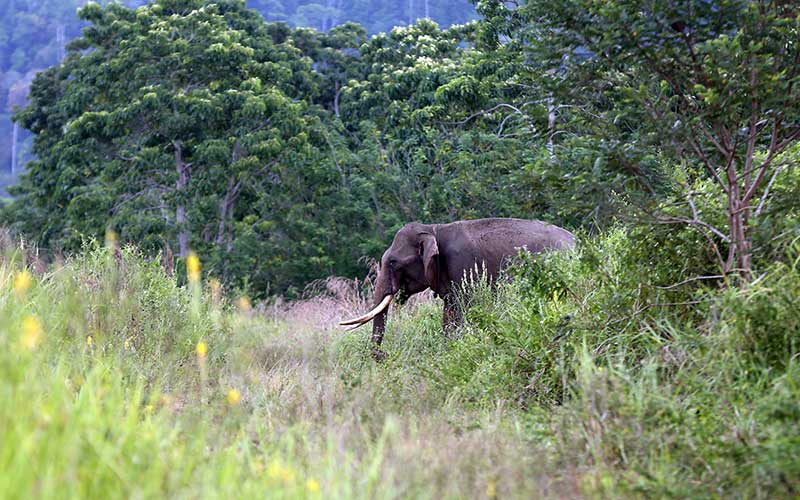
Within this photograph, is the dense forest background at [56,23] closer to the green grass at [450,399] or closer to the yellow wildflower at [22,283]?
the green grass at [450,399]

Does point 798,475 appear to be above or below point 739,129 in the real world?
below

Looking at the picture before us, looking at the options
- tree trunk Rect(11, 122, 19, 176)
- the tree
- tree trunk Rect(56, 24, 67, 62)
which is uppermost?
tree trunk Rect(56, 24, 67, 62)

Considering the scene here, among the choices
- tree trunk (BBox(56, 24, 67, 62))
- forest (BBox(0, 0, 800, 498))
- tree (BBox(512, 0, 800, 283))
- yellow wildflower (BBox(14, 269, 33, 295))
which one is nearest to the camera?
forest (BBox(0, 0, 800, 498))

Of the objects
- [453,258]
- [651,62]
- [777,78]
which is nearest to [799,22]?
[777,78]

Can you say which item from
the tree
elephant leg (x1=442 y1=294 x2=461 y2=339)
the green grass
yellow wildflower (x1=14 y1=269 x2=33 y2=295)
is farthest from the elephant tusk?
the tree

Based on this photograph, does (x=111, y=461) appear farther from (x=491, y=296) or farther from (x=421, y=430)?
(x=491, y=296)

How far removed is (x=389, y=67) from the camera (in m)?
26.7

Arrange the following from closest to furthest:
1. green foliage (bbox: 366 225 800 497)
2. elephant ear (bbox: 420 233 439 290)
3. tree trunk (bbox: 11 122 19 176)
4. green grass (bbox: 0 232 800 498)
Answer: green grass (bbox: 0 232 800 498) → green foliage (bbox: 366 225 800 497) → elephant ear (bbox: 420 233 439 290) → tree trunk (bbox: 11 122 19 176)

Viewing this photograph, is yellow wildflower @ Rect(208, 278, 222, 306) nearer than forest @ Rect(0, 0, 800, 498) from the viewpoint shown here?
No

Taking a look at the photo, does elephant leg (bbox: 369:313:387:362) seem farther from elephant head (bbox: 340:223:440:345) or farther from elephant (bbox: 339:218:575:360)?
elephant head (bbox: 340:223:440:345)

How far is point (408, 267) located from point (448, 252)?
0.56 meters

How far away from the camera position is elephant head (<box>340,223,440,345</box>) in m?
11.2

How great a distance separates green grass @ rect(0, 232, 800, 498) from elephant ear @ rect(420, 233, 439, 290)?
7.88 ft

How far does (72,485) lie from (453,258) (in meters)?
8.74
